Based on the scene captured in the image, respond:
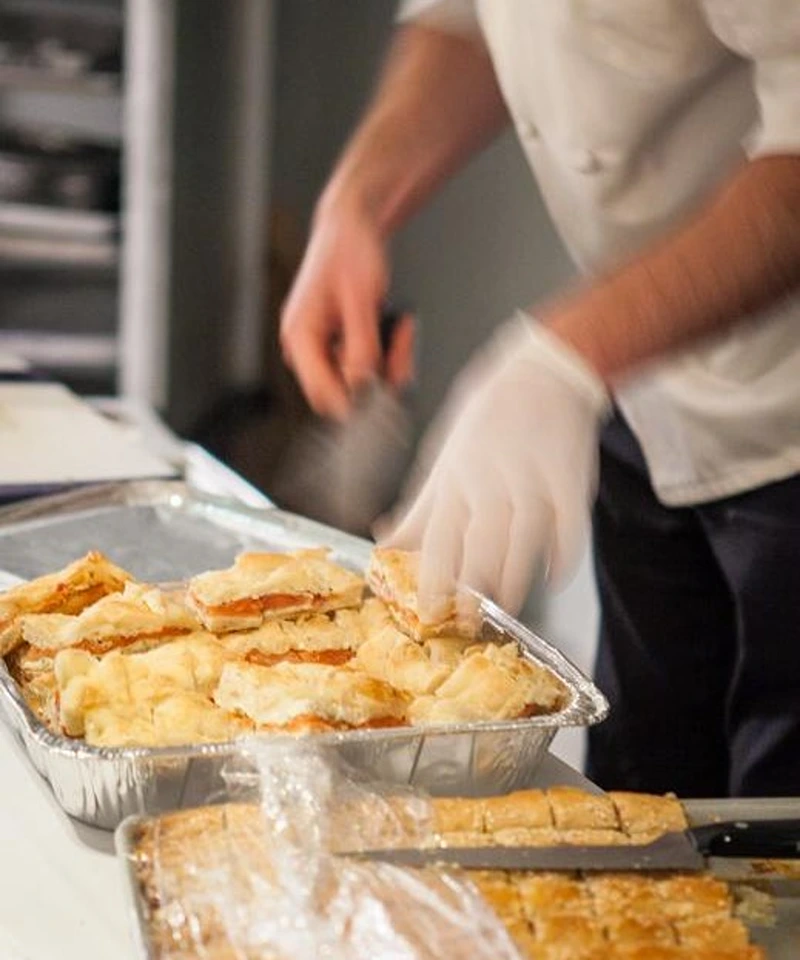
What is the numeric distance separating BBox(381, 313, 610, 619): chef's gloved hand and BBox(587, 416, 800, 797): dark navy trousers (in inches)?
17.3

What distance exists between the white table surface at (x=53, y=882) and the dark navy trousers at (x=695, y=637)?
496 mm

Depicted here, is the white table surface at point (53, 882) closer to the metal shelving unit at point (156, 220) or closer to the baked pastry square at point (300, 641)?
the baked pastry square at point (300, 641)

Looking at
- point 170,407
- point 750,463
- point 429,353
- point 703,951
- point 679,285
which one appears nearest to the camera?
point 703,951

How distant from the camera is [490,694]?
868 millimetres

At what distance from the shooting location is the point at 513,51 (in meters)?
1.37

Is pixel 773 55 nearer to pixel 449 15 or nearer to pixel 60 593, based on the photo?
pixel 449 15

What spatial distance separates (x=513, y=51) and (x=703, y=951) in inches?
37.6

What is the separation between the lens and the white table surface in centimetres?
72

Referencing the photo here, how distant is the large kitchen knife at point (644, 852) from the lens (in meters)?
0.71

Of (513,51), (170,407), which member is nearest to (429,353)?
(170,407)

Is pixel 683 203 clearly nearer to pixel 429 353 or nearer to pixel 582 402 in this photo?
pixel 582 402

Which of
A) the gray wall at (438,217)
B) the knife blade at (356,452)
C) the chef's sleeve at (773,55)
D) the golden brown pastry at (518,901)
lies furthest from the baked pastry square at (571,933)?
the gray wall at (438,217)

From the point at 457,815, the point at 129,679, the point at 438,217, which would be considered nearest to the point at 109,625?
the point at 129,679

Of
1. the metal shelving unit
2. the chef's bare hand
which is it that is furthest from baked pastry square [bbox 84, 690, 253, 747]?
the metal shelving unit
